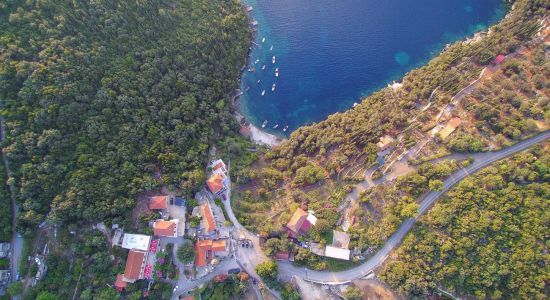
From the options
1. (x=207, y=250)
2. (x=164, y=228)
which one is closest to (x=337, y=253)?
(x=207, y=250)

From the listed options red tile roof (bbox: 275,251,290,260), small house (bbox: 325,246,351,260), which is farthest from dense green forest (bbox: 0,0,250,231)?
small house (bbox: 325,246,351,260)

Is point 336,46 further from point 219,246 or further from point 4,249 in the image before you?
point 4,249

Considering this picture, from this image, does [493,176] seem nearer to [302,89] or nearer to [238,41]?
[302,89]

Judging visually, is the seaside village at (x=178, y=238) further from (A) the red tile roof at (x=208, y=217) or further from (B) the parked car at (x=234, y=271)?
(B) the parked car at (x=234, y=271)

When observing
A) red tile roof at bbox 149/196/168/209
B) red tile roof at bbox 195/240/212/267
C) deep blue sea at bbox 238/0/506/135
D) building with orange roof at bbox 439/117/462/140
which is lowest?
red tile roof at bbox 195/240/212/267

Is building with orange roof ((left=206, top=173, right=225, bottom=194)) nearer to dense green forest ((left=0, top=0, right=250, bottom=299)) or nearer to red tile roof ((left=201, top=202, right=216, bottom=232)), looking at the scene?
dense green forest ((left=0, top=0, right=250, bottom=299))

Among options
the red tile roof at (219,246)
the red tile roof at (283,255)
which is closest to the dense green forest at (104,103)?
the red tile roof at (219,246)

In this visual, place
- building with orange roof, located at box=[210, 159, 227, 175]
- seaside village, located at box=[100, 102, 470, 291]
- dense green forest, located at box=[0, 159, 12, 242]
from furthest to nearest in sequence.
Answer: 1. building with orange roof, located at box=[210, 159, 227, 175]
2. seaside village, located at box=[100, 102, 470, 291]
3. dense green forest, located at box=[0, 159, 12, 242]
